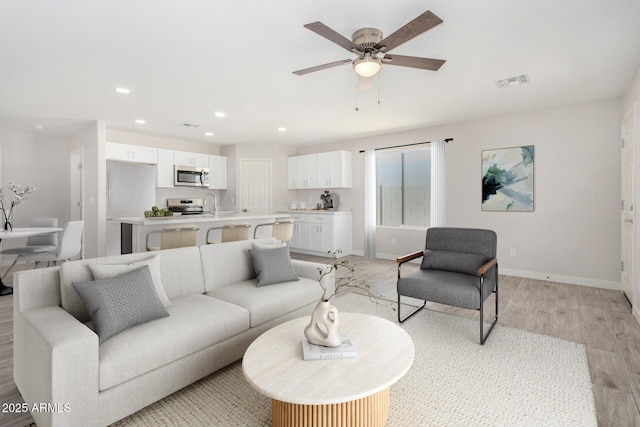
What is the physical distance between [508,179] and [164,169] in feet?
20.5

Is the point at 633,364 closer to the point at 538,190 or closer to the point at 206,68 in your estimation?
the point at 538,190

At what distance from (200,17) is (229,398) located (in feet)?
8.48

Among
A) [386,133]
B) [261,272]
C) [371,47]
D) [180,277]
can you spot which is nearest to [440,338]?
[261,272]

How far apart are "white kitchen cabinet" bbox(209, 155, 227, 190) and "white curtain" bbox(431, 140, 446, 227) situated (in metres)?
4.62

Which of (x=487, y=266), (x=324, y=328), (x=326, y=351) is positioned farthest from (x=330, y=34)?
(x=487, y=266)

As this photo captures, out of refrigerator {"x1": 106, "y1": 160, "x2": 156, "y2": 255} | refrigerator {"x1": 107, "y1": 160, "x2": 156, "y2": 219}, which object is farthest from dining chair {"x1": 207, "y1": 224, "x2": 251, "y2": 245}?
refrigerator {"x1": 107, "y1": 160, "x2": 156, "y2": 219}

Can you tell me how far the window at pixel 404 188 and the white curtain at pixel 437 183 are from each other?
0.37 metres

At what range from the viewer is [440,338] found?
8.88 feet

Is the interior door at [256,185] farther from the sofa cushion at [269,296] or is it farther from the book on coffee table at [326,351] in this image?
the book on coffee table at [326,351]

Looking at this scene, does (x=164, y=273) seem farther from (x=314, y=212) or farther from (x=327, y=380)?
(x=314, y=212)

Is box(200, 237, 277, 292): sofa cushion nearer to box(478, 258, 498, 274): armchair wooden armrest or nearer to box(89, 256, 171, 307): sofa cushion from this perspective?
box(89, 256, 171, 307): sofa cushion

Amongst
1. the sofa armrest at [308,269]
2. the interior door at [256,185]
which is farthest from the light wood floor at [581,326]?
the interior door at [256,185]

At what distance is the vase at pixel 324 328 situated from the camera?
1.72 meters

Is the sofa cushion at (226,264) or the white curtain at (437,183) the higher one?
the white curtain at (437,183)
